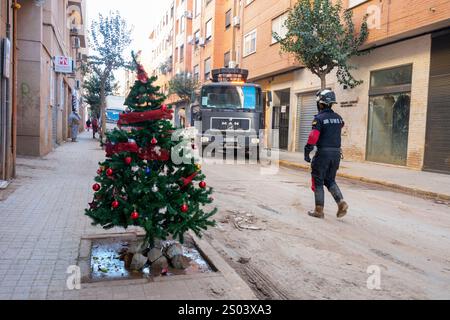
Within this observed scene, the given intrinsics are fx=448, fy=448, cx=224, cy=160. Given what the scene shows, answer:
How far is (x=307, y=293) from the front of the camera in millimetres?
3857

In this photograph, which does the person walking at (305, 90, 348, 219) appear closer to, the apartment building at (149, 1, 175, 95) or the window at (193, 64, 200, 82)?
the window at (193, 64, 200, 82)

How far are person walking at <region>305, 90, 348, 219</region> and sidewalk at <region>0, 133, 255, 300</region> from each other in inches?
99.5

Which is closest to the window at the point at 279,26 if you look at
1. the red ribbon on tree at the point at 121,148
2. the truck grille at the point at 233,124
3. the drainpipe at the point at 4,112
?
the truck grille at the point at 233,124

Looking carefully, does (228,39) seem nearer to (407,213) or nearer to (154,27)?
(407,213)

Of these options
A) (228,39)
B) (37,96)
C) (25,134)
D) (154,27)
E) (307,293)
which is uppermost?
(154,27)

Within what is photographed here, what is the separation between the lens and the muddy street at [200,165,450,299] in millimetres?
4062

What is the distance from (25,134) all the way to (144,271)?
10.8 metres

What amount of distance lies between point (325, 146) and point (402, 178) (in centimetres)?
634

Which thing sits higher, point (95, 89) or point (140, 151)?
point (95, 89)

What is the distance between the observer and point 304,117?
23.1 meters

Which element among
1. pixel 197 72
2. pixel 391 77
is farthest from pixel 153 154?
pixel 197 72

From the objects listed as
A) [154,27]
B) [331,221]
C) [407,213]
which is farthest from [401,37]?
[154,27]

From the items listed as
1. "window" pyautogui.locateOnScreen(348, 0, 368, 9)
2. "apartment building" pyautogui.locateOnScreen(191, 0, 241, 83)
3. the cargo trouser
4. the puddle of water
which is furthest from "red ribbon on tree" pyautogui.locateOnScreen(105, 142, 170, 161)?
"apartment building" pyautogui.locateOnScreen(191, 0, 241, 83)

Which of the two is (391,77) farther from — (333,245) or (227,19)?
(227,19)
